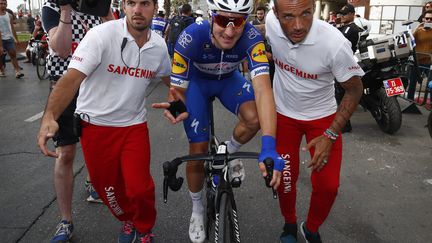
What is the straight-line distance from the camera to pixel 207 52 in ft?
9.13

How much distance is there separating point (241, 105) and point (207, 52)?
1.70ft

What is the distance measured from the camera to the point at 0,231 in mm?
3256

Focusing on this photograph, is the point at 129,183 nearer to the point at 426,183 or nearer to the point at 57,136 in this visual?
the point at 57,136

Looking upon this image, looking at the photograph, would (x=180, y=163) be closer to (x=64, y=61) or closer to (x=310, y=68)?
(x=310, y=68)

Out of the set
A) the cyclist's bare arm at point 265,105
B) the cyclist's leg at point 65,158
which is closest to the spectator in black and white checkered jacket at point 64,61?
the cyclist's leg at point 65,158

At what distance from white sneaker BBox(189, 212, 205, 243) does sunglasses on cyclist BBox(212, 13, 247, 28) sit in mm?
1502

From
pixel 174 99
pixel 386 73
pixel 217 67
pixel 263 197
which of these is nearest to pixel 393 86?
pixel 386 73

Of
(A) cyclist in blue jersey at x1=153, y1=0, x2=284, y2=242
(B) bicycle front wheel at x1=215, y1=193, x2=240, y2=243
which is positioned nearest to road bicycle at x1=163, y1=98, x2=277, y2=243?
(B) bicycle front wheel at x1=215, y1=193, x2=240, y2=243

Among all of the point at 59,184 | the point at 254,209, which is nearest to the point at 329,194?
the point at 254,209

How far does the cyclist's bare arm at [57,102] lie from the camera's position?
2.15 m

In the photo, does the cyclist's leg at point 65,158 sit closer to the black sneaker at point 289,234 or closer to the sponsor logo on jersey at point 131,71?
the sponsor logo on jersey at point 131,71

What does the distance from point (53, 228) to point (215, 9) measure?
234cm

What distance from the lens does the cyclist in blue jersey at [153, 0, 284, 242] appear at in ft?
8.05

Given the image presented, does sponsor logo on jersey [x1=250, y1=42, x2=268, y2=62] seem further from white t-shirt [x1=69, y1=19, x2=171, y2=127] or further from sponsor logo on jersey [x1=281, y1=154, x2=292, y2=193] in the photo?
sponsor logo on jersey [x1=281, y1=154, x2=292, y2=193]
